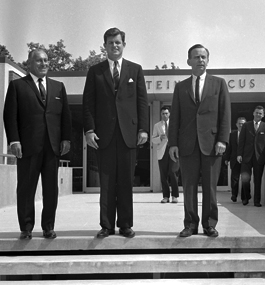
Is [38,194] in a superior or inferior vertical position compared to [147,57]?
inferior

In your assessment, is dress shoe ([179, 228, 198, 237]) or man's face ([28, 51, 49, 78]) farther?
man's face ([28, 51, 49, 78])

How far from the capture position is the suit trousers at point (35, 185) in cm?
443

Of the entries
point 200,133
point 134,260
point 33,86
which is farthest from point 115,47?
point 134,260

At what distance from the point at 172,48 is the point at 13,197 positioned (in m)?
5.47

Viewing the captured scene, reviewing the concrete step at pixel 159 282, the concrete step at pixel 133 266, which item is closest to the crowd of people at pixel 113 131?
the concrete step at pixel 133 266

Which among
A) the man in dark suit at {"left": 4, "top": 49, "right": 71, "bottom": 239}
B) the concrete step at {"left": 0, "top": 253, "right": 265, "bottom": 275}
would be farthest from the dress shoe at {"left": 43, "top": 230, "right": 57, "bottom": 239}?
the concrete step at {"left": 0, "top": 253, "right": 265, "bottom": 275}

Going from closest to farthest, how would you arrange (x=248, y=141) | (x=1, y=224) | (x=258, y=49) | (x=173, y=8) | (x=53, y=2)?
1. (x=53, y=2)
2. (x=173, y=8)
3. (x=258, y=49)
4. (x=1, y=224)
5. (x=248, y=141)

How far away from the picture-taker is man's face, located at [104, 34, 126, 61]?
176 inches

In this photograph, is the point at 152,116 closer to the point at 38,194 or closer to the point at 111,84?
the point at 38,194

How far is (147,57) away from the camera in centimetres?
562

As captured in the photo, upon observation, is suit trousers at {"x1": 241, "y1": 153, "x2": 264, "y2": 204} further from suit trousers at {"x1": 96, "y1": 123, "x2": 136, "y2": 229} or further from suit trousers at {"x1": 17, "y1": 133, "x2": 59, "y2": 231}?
suit trousers at {"x1": 17, "y1": 133, "x2": 59, "y2": 231}

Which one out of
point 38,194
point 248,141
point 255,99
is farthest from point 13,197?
point 255,99

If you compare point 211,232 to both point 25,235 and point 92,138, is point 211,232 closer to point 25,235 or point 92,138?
point 92,138

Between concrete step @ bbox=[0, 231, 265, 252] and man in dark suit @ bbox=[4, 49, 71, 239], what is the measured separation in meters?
0.12
